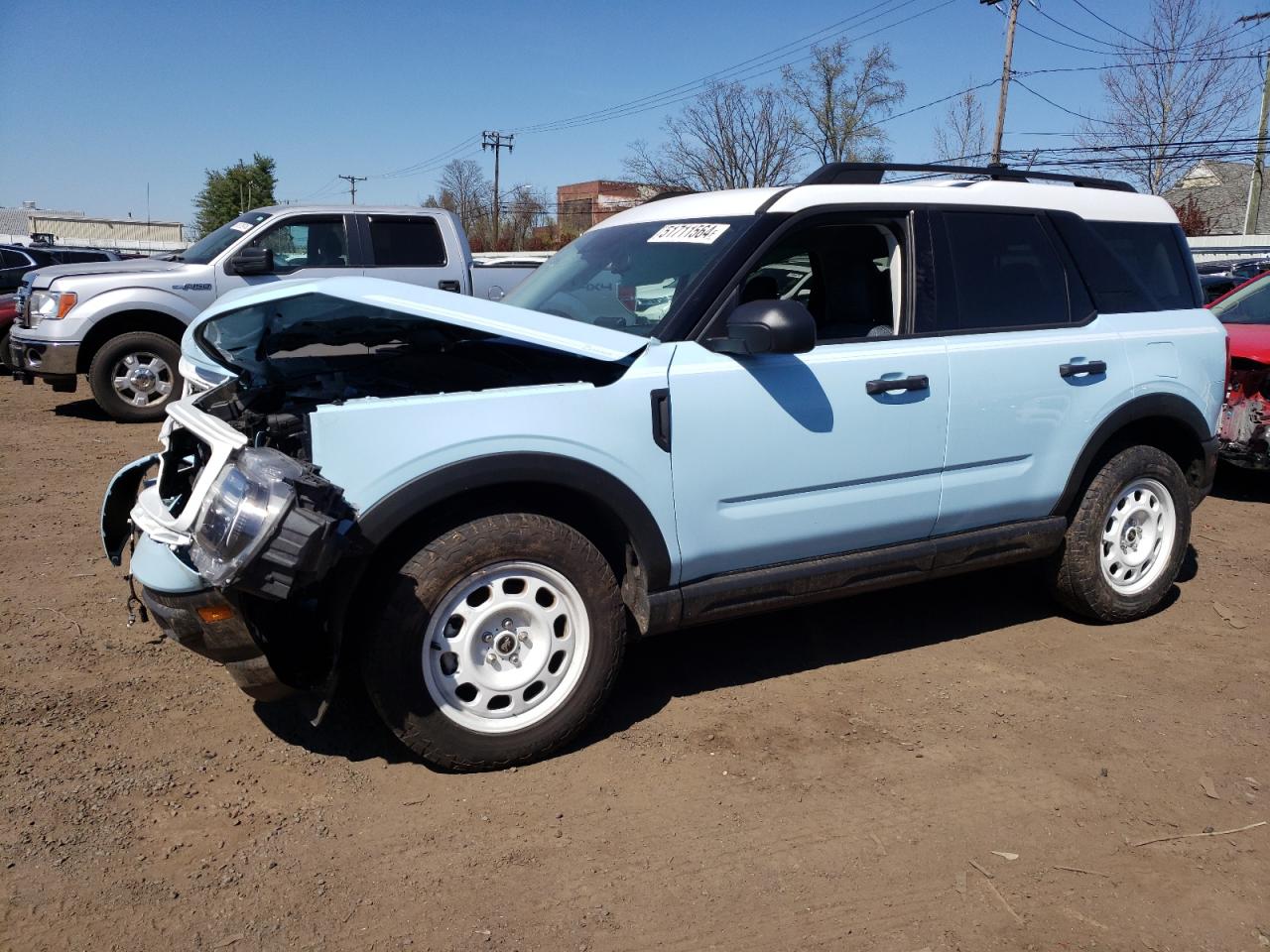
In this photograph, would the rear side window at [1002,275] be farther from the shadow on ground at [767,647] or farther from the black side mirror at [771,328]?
the shadow on ground at [767,647]

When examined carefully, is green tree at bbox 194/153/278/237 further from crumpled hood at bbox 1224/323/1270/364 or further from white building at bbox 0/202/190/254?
crumpled hood at bbox 1224/323/1270/364

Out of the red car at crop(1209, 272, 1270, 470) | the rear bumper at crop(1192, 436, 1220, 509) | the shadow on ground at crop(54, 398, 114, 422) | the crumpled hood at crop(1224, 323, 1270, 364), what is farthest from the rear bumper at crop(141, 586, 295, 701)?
the shadow on ground at crop(54, 398, 114, 422)

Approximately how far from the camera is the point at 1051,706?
404 centimetres

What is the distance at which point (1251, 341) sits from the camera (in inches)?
285

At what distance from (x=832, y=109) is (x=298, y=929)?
4590 cm

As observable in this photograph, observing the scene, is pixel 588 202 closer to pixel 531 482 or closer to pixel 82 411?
pixel 82 411

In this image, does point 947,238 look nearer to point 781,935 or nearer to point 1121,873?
point 1121,873

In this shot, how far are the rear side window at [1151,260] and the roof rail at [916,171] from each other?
27 centimetres

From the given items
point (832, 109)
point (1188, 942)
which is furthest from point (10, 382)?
point (832, 109)

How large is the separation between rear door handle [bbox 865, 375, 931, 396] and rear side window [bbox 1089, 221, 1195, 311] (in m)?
1.30

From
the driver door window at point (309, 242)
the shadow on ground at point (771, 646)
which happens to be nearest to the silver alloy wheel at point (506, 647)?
the shadow on ground at point (771, 646)

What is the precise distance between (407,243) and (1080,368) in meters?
7.62

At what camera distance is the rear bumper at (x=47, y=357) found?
9406 millimetres

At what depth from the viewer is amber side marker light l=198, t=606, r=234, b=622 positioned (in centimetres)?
299
